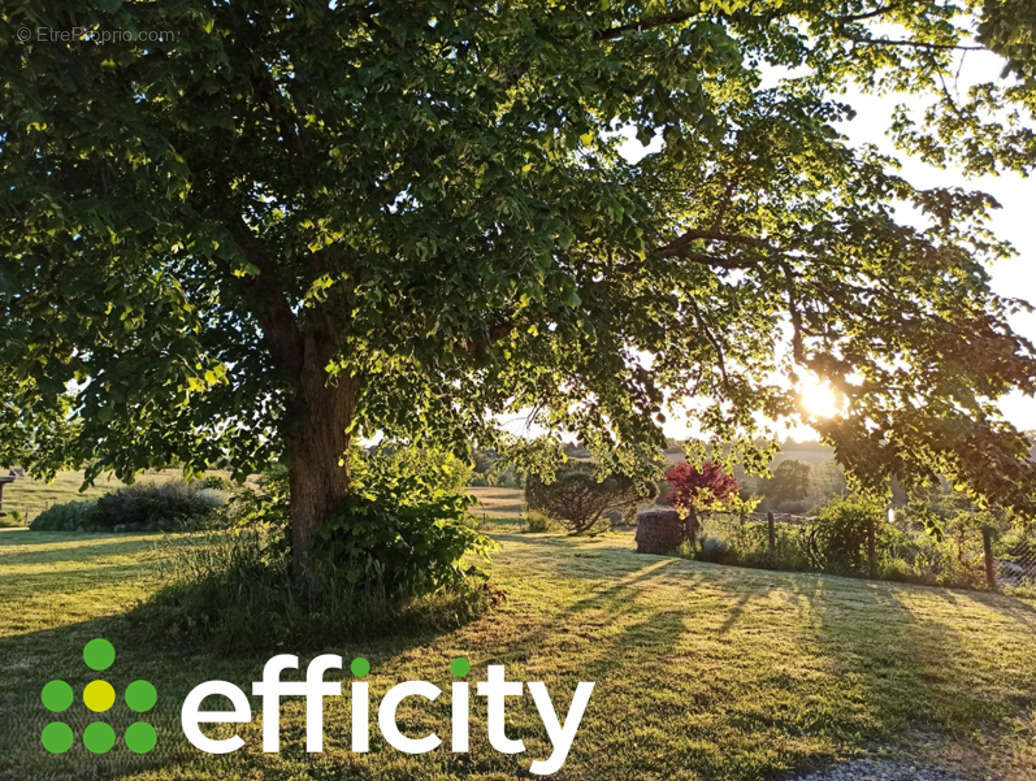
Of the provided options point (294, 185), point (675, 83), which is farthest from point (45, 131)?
point (675, 83)

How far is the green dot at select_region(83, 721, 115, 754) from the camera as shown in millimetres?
4805

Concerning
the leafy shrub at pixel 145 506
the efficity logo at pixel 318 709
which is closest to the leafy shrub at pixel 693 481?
the leafy shrub at pixel 145 506

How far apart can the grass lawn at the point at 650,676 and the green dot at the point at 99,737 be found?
112 millimetres

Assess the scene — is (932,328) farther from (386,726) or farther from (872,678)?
(386,726)

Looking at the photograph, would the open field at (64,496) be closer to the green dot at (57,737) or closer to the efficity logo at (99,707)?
the efficity logo at (99,707)

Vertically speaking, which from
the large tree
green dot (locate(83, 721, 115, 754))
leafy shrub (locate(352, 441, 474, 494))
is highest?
the large tree

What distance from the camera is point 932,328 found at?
633 centimetres

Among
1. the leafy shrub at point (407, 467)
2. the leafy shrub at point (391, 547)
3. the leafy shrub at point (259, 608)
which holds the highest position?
the leafy shrub at point (407, 467)

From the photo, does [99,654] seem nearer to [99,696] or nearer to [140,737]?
[99,696]

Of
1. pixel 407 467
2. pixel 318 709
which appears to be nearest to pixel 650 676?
pixel 318 709

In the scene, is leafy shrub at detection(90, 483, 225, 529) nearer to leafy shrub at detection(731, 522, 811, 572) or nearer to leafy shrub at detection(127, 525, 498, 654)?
leafy shrub at detection(127, 525, 498, 654)

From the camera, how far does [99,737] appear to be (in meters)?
5.03

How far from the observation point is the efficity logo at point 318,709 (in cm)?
483

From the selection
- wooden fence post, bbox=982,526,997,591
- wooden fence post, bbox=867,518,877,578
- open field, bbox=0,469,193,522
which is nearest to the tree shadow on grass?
wooden fence post, bbox=982,526,997,591
